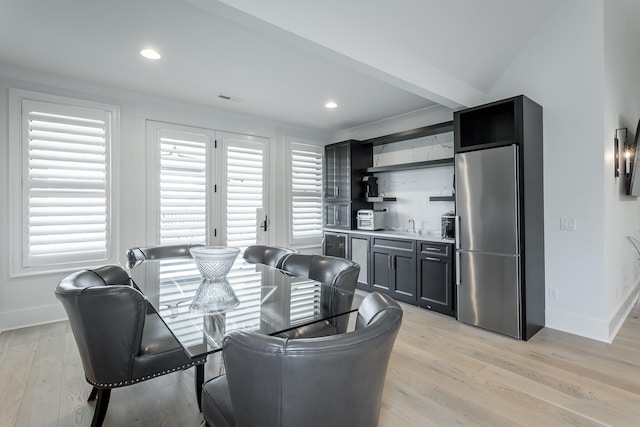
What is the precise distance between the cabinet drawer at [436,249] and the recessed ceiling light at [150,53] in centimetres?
339

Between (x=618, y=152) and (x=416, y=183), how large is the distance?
2166mm

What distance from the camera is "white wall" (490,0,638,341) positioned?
293 cm

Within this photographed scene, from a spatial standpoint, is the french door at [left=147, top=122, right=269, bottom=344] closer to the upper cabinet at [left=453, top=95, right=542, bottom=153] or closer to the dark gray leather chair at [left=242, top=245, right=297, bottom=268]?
the dark gray leather chair at [left=242, top=245, right=297, bottom=268]

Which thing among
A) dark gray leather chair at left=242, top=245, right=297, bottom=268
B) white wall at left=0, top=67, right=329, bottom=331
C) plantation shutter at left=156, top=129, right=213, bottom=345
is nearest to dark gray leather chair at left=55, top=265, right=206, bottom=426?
dark gray leather chair at left=242, top=245, right=297, bottom=268

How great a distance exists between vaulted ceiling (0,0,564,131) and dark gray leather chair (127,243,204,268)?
5.96ft

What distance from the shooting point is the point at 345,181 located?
5152 mm

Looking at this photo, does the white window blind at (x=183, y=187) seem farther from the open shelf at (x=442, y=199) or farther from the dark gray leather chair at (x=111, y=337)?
the open shelf at (x=442, y=199)

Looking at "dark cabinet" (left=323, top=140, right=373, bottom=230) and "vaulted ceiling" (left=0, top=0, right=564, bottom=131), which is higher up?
"vaulted ceiling" (left=0, top=0, right=564, bottom=131)

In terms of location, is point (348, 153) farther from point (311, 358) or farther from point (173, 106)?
point (311, 358)

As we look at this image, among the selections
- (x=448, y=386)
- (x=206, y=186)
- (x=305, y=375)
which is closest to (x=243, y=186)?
(x=206, y=186)

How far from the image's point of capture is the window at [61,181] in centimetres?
326

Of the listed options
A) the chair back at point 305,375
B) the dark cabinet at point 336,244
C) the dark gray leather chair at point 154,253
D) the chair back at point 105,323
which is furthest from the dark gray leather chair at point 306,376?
the dark cabinet at point 336,244

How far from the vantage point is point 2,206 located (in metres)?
3.17

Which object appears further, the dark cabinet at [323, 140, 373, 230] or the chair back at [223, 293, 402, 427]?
the dark cabinet at [323, 140, 373, 230]
